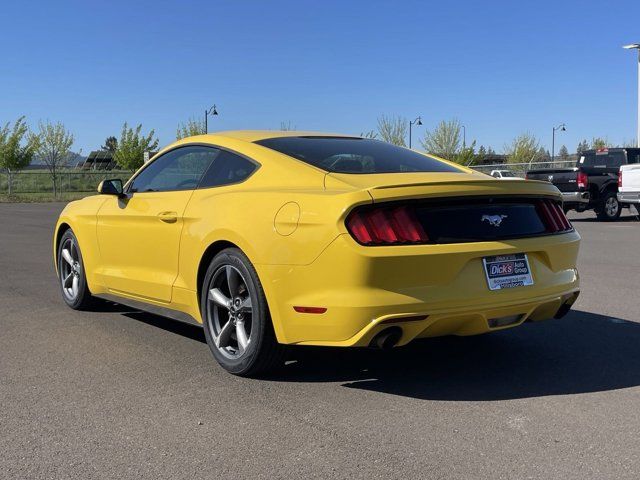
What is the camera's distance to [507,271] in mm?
4133

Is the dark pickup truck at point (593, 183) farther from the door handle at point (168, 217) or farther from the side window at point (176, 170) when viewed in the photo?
the door handle at point (168, 217)

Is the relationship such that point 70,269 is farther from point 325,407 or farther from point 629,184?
point 629,184

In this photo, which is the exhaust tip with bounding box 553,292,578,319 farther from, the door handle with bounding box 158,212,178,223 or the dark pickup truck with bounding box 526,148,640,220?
the dark pickup truck with bounding box 526,148,640,220

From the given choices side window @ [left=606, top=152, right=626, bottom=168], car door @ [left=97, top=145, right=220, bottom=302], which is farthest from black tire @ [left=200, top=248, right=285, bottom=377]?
side window @ [left=606, top=152, right=626, bottom=168]

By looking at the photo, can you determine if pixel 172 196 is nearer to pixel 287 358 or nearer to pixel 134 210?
pixel 134 210

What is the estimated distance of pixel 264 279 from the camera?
13.6ft

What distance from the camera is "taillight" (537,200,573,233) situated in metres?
4.52

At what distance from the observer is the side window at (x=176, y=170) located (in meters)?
5.16

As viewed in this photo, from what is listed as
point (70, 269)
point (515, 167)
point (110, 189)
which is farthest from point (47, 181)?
point (110, 189)

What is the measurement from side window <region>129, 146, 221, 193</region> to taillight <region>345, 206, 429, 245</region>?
1.61 meters

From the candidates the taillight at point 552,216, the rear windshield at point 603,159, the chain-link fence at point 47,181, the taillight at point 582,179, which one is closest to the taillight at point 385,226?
the taillight at point 552,216

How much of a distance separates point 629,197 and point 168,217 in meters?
16.1

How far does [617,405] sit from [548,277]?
0.84 meters

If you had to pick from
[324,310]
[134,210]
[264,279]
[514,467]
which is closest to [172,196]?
[134,210]
